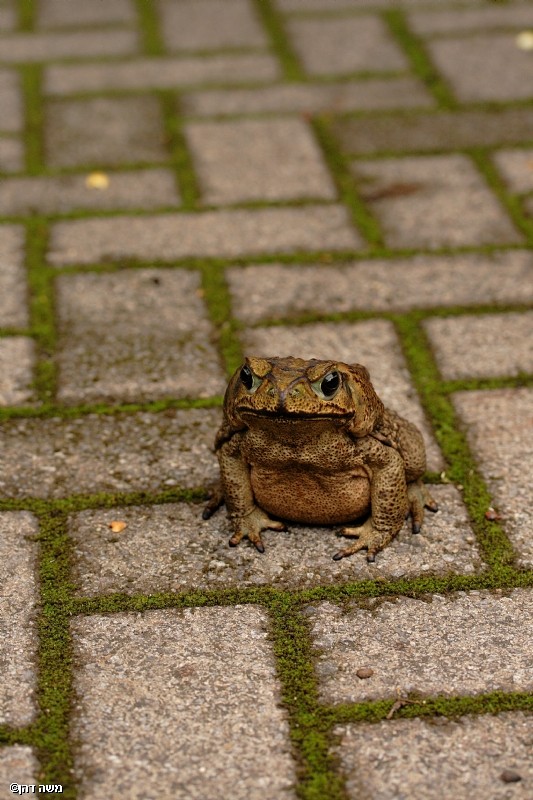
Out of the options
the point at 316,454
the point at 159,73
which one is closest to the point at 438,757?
the point at 316,454

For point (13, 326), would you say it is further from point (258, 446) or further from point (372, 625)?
point (372, 625)

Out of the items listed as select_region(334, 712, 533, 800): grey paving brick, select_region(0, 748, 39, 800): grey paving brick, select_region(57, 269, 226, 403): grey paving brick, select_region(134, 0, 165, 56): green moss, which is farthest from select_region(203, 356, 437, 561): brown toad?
select_region(134, 0, 165, 56): green moss

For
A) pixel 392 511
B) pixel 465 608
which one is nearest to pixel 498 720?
pixel 465 608

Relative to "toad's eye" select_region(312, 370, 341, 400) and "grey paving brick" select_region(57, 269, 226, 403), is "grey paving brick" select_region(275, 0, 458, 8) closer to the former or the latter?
"grey paving brick" select_region(57, 269, 226, 403)

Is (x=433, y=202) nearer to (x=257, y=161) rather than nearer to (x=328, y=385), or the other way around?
(x=257, y=161)

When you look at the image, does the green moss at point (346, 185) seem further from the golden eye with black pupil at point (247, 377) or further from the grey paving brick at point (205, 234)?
the golden eye with black pupil at point (247, 377)

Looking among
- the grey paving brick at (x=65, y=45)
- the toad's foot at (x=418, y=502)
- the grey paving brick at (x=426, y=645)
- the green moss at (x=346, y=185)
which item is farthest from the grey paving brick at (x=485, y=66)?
the grey paving brick at (x=426, y=645)
